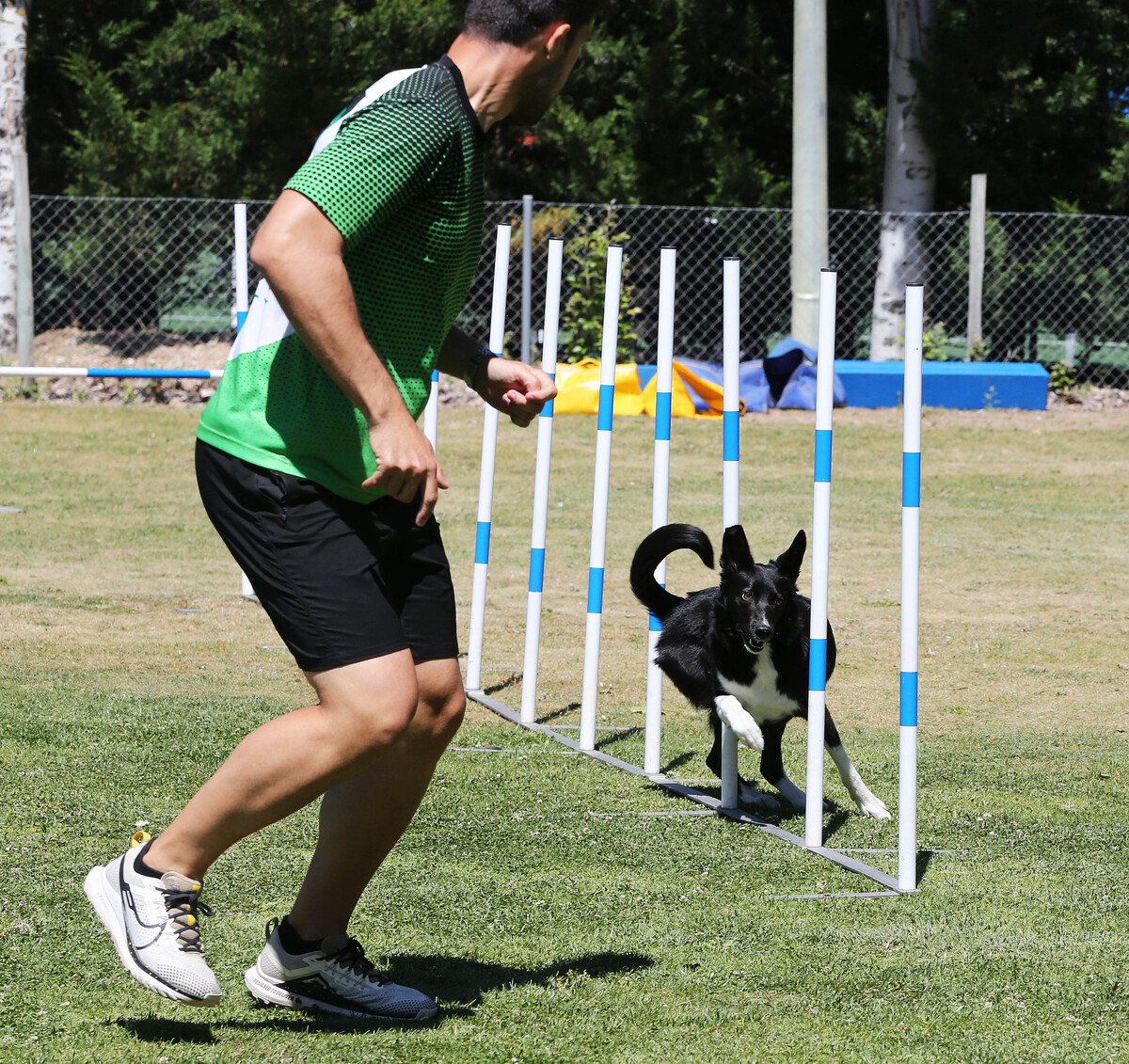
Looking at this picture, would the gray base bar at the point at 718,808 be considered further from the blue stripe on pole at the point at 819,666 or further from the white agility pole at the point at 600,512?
the blue stripe on pole at the point at 819,666

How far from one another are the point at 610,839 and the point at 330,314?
7.95 feet

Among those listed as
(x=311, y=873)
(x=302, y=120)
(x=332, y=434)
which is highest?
(x=302, y=120)

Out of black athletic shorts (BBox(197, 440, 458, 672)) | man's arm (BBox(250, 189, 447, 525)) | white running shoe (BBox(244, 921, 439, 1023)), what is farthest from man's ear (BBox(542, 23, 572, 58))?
white running shoe (BBox(244, 921, 439, 1023))

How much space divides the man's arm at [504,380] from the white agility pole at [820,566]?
1.26 meters

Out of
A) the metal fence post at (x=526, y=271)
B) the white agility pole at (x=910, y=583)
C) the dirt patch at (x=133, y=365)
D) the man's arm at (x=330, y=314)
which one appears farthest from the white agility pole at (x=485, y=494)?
the dirt patch at (x=133, y=365)

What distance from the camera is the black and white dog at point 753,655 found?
4.76 meters

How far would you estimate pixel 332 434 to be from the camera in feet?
8.81

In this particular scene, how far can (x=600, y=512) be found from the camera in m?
5.49

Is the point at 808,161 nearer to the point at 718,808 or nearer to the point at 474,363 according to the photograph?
the point at 718,808

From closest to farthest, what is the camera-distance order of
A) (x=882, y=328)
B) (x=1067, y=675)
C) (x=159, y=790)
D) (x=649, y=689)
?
(x=159, y=790), (x=649, y=689), (x=1067, y=675), (x=882, y=328)

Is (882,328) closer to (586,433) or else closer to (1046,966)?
(586,433)

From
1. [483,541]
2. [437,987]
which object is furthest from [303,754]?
[483,541]

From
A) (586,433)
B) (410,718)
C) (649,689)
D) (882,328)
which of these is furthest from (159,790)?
(882,328)

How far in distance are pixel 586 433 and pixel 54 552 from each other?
5.74 m
